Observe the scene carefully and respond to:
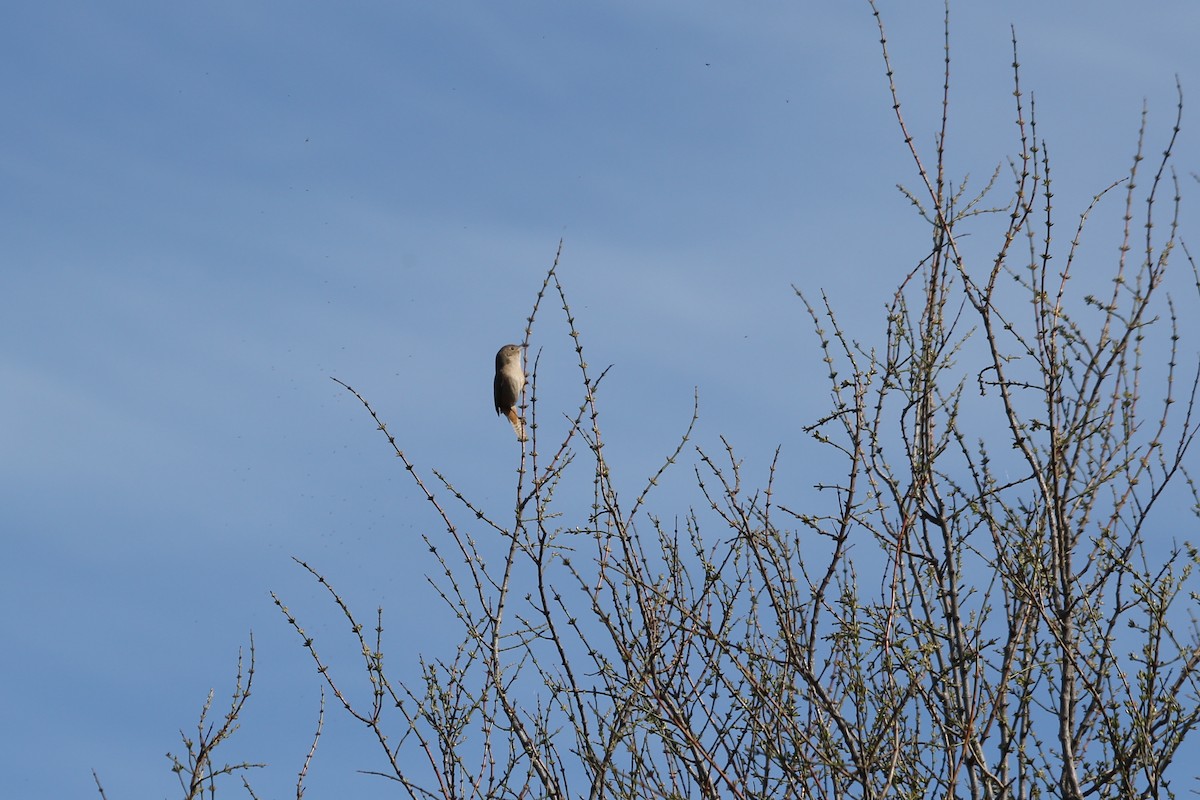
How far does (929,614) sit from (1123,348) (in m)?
1.22

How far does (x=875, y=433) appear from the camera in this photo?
5117 millimetres

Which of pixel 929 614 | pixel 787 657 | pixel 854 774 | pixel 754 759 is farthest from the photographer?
pixel 929 614

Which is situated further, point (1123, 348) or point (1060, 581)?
point (1123, 348)

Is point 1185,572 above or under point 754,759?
above

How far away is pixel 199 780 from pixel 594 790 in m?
2.26

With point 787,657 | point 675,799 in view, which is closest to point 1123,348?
point 787,657

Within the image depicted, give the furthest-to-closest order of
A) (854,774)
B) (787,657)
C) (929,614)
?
(929,614)
(787,657)
(854,774)

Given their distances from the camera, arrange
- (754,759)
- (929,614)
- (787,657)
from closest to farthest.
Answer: (787,657) < (754,759) < (929,614)

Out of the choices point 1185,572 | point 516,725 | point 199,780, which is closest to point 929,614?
point 1185,572

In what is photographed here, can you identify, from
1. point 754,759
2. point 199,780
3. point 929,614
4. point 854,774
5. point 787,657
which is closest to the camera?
Answer: point 854,774

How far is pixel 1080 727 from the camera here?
196 inches

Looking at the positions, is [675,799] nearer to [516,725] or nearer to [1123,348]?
[516,725]

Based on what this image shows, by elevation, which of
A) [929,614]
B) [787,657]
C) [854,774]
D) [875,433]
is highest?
[875,433]

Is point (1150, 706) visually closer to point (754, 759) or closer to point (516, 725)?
point (754, 759)
